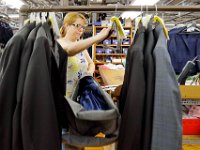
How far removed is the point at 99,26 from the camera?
18.8 feet

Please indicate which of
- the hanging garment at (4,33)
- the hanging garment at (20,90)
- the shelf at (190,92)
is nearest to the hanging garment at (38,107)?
the hanging garment at (20,90)

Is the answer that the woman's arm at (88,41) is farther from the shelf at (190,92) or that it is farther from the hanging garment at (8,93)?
the shelf at (190,92)

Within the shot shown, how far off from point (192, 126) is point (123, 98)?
1.02 meters

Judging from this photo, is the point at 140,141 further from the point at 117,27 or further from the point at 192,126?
the point at 192,126

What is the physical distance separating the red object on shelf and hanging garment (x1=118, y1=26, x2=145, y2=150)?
3.31 ft

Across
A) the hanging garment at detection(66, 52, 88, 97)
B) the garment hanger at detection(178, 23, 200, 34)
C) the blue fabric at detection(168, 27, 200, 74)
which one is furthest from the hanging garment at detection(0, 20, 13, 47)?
the garment hanger at detection(178, 23, 200, 34)

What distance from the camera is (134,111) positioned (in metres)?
0.80

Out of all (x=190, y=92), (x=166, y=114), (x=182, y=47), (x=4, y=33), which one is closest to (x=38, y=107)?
(x=166, y=114)

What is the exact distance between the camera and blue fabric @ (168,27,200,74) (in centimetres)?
323

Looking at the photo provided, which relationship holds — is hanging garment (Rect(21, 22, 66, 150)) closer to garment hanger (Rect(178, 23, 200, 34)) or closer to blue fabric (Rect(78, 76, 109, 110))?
blue fabric (Rect(78, 76, 109, 110))

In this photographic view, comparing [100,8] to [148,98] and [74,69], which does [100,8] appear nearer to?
[148,98]

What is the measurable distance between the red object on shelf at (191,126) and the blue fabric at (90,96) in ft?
3.04

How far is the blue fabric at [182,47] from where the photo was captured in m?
3.23

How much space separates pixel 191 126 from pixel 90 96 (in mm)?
1023
